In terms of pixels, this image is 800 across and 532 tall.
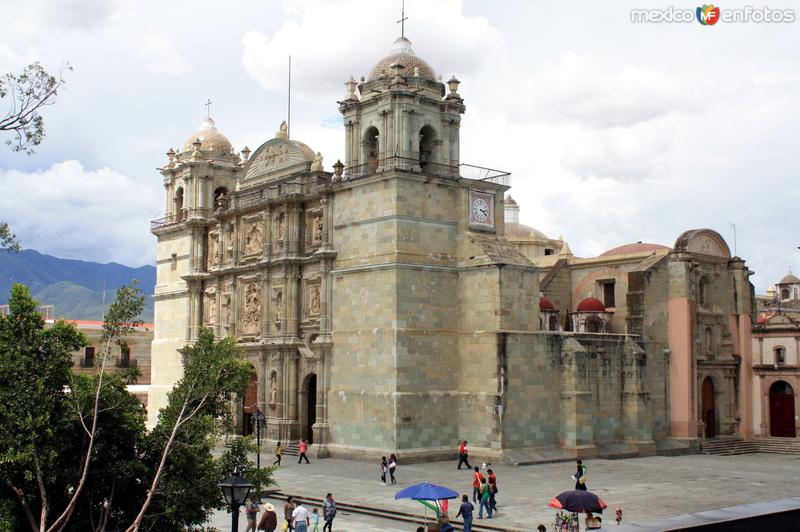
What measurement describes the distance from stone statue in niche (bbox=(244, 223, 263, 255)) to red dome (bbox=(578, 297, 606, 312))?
658 inches

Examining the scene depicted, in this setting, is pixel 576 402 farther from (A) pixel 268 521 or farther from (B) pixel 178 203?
(B) pixel 178 203

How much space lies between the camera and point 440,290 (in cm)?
3831

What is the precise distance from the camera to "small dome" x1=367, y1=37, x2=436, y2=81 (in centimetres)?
4041

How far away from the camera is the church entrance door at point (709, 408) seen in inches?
1845

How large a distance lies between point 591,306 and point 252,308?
1732 centimetres

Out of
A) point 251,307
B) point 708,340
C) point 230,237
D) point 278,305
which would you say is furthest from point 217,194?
point 708,340

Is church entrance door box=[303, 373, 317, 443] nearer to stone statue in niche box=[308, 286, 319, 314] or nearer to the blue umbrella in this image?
stone statue in niche box=[308, 286, 319, 314]

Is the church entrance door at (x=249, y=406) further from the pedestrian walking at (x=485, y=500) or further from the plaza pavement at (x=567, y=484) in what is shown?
the pedestrian walking at (x=485, y=500)

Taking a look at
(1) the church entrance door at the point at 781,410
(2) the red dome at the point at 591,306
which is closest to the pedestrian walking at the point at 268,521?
(2) the red dome at the point at 591,306

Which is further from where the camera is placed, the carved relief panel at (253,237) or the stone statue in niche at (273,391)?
the carved relief panel at (253,237)

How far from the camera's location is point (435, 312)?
125ft

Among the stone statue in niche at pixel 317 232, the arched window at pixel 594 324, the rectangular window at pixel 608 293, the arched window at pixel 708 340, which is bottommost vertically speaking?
the arched window at pixel 708 340

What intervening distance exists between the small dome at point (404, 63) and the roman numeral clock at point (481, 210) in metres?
5.91

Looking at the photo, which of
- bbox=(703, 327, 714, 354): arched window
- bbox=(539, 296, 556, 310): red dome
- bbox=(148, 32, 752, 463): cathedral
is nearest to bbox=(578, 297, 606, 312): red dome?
bbox=(148, 32, 752, 463): cathedral
